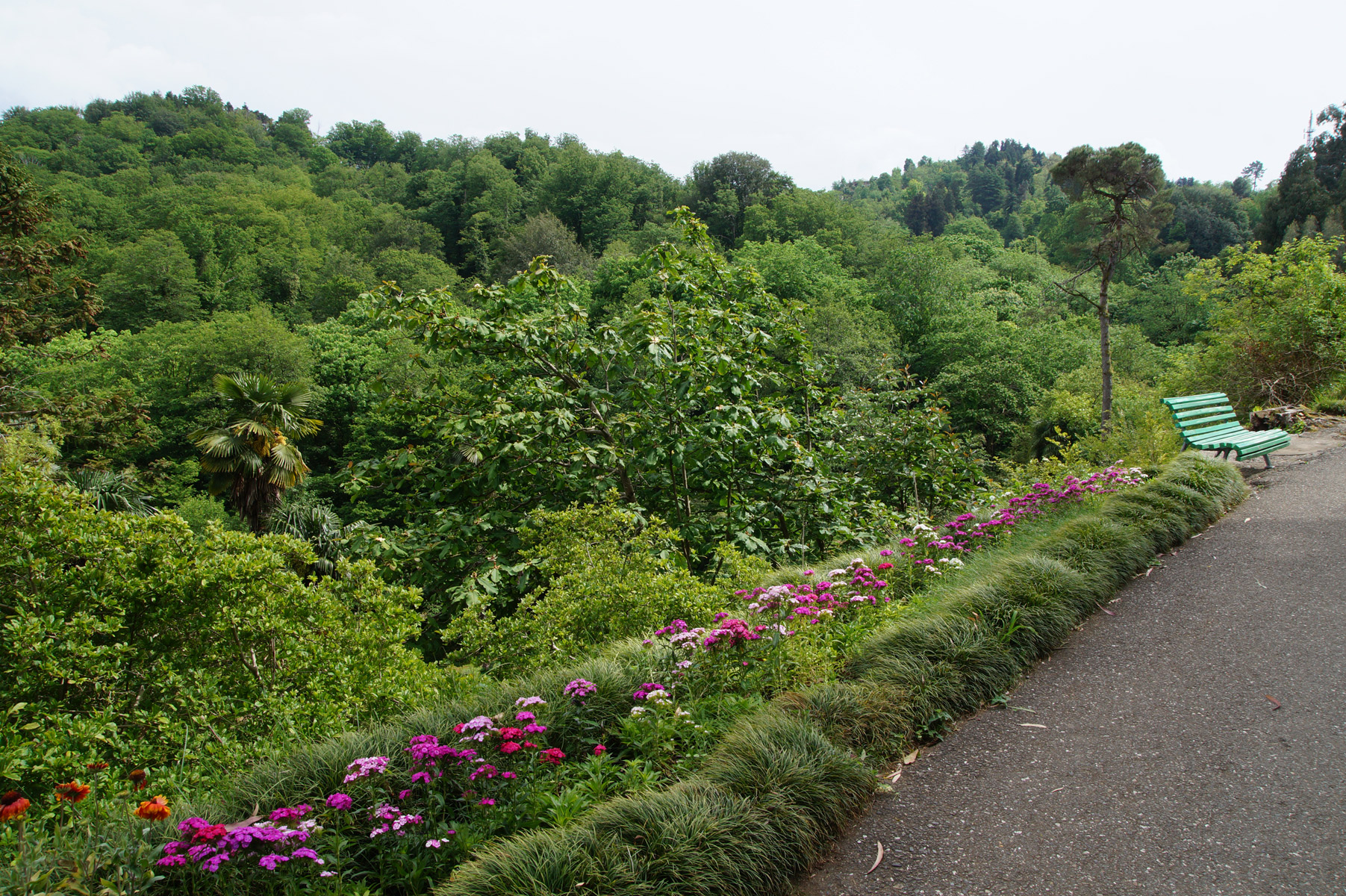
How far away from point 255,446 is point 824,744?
1969 centimetres

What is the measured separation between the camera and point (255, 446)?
746 inches

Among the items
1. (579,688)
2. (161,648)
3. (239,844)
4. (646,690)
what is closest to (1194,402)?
(646,690)

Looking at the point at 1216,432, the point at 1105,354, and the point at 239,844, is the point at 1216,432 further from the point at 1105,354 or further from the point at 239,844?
the point at 239,844

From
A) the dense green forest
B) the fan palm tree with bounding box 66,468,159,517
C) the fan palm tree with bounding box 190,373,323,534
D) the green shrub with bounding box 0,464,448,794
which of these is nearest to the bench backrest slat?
the dense green forest

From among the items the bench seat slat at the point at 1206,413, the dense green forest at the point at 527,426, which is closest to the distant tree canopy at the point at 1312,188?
the dense green forest at the point at 527,426

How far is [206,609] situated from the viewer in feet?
11.5

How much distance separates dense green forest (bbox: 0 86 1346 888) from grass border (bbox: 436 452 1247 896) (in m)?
1.03

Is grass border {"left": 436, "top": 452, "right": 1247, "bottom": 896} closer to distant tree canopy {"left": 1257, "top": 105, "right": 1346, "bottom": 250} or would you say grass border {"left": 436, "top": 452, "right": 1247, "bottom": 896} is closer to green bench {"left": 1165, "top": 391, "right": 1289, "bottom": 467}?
green bench {"left": 1165, "top": 391, "right": 1289, "bottom": 467}

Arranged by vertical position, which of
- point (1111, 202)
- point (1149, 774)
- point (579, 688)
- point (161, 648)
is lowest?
point (1149, 774)

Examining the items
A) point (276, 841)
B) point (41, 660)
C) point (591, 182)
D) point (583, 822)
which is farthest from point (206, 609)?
point (591, 182)

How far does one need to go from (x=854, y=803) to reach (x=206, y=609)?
3.07 metres

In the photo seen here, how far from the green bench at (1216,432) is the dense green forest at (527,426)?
0.34 m

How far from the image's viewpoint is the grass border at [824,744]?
2.29 m

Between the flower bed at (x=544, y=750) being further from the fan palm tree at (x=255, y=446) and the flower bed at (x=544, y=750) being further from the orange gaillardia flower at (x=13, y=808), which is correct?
the fan palm tree at (x=255, y=446)
